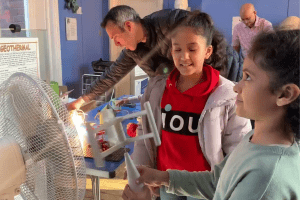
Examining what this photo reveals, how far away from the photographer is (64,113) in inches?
25.9

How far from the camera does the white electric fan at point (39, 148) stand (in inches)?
24.6

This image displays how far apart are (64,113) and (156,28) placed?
1.21 metres

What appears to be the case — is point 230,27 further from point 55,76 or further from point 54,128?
point 54,128

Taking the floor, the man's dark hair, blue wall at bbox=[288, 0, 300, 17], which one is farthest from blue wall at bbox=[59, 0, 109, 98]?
blue wall at bbox=[288, 0, 300, 17]

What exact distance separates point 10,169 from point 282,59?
66cm

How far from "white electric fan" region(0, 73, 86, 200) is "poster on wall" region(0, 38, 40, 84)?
463 millimetres

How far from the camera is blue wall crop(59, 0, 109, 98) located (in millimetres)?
3281

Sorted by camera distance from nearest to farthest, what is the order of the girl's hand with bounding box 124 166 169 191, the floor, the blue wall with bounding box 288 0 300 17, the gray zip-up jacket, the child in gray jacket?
the child in gray jacket, the girl's hand with bounding box 124 166 169 191, the gray zip-up jacket, the floor, the blue wall with bounding box 288 0 300 17

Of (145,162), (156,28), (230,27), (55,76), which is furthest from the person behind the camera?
(230,27)

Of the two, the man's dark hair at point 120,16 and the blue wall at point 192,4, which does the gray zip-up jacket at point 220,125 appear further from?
the blue wall at point 192,4

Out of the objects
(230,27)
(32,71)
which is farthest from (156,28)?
(230,27)

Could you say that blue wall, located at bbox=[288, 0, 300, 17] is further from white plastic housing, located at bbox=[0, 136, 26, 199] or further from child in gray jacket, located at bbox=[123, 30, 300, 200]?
white plastic housing, located at bbox=[0, 136, 26, 199]

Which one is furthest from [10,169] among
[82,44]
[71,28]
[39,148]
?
[82,44]

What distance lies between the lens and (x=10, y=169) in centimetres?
66
